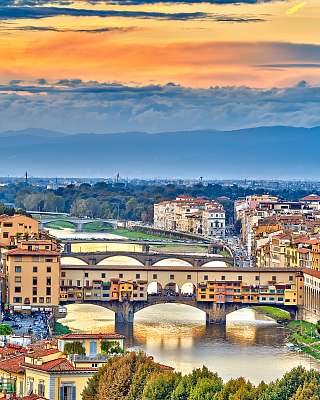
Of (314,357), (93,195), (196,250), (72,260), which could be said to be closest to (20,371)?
(314,357)

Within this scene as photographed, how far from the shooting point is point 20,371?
20.2 metres

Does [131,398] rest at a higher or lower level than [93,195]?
lower

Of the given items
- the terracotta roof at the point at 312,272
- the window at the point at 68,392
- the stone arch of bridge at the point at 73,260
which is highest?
the stone arch of bridge at the point at 73,260

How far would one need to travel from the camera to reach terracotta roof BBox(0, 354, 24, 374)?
2036 centimetres

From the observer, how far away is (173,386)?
813 inches

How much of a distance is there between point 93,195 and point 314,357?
82682mm

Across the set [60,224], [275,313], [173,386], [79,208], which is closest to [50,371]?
[173,386]

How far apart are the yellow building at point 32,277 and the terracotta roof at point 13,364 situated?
19.0 m

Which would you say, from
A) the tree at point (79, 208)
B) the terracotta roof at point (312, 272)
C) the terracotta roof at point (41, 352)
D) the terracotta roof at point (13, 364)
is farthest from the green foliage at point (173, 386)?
the tree at point (79, 208)

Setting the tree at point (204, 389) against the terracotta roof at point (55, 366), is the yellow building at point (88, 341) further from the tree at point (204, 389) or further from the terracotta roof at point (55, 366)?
the tree at point (204, 389)

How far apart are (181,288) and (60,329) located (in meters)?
8.88

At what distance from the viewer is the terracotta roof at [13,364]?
66.8 feet

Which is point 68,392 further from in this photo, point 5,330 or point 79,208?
point 79,208

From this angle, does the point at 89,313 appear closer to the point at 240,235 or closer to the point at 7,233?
the point at 7,233
